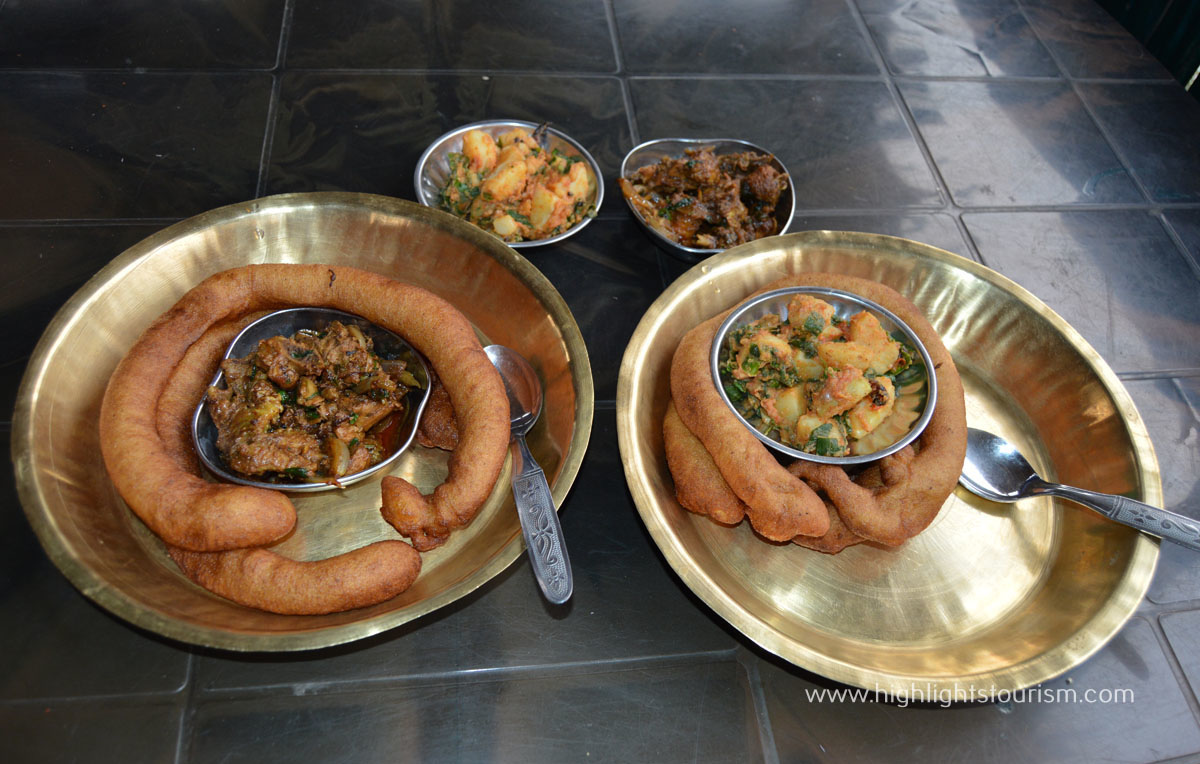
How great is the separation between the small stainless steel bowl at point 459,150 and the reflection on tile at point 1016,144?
196 centimetres

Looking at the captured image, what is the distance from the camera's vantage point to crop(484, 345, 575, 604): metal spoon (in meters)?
1.91

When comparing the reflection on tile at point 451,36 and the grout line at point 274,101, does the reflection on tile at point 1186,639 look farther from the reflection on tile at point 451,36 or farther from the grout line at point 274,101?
the grout line at point 274,101

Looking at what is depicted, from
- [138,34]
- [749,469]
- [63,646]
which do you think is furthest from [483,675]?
[138,34]

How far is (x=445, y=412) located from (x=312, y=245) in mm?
814

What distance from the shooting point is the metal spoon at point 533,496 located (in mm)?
1906

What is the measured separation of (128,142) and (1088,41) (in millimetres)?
5549

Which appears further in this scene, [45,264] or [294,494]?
[45,264]

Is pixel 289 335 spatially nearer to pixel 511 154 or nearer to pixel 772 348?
pixel 511 154

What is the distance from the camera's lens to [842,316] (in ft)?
8.00

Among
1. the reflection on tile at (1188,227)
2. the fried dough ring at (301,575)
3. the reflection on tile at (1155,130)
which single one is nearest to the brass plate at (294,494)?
the fried dough ring at (301,575)

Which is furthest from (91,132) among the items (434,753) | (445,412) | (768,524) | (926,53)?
(926,53)

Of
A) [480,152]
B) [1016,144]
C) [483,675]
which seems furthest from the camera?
[1016,144]

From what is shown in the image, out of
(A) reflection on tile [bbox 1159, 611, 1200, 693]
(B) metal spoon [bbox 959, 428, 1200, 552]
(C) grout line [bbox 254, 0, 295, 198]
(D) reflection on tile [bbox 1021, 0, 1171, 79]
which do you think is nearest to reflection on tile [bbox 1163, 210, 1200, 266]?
(D) reflection on tile [bbox 1021, 0, 1171, 79]

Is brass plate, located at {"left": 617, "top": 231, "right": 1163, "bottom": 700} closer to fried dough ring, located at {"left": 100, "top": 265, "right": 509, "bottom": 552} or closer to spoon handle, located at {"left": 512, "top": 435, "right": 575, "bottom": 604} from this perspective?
spoon handle, located at {"left": 512, "top": 435, "right": 575, "bottom": 604}
